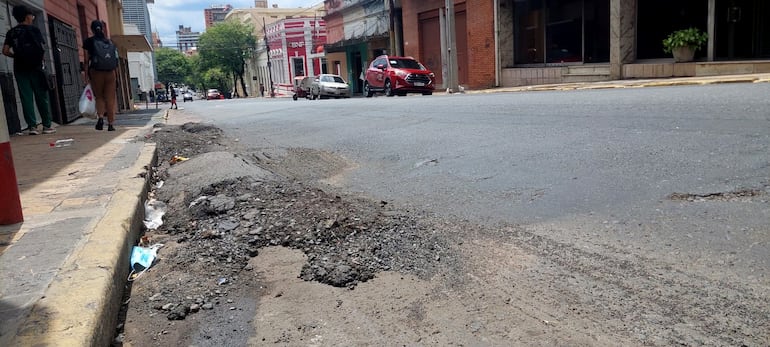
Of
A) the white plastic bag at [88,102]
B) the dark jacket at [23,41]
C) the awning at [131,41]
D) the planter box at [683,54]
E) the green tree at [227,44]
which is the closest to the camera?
the dark jacket at [23,41]

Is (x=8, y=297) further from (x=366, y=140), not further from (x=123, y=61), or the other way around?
(x=123, y=61)

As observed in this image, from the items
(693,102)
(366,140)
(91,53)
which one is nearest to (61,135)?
(91,53)

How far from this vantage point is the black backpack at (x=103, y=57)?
9219 mm

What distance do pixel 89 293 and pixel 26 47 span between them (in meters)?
7.43

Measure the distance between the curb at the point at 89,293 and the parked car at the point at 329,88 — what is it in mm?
26747

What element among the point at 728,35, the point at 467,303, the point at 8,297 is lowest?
the point at 467,303

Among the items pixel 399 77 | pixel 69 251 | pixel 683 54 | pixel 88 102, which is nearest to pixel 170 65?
pixel 399 77

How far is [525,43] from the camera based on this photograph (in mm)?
23438

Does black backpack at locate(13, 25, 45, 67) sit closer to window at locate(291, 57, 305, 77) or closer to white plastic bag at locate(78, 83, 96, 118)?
white plastic bag at locate(78, 83, 96, 118)

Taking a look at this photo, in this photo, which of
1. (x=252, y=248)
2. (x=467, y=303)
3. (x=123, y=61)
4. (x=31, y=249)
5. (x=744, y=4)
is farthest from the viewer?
(x=123, y=61)

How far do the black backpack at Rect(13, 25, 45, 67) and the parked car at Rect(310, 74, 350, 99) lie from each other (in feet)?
72.0

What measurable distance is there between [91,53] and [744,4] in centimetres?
1665

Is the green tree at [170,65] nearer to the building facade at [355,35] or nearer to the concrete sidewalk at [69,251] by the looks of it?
the building facade at [355,35]

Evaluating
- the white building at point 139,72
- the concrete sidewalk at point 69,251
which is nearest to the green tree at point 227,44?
the white building at point 139,72
